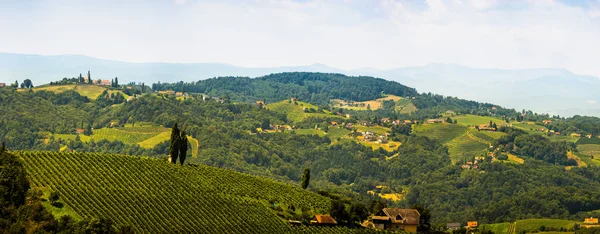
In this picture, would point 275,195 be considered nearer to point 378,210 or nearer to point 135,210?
point 378,210

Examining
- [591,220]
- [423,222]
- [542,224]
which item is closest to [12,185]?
[423,222]

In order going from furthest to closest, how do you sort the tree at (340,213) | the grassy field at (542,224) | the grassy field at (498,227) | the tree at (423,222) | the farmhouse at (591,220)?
1. the farmhouse at (591,220)
2. the grassy field at (498,227)
3. the grassy field at (542,224)
4. the tree at (423,222)
5. the tree at (340,213)

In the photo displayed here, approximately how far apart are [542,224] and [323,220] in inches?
2456

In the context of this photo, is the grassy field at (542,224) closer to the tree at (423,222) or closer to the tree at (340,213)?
the tree at (423,222)

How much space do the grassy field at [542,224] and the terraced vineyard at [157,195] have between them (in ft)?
165

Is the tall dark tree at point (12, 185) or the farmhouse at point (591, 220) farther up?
the tall dark tree at point (12, 185)

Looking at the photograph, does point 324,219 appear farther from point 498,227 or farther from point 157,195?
point 498,227

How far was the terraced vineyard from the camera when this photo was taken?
76312 millimetres

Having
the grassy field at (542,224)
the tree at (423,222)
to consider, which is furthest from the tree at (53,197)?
the grassy field at (542,224)

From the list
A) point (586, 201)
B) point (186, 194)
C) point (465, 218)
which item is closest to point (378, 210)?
point (186, 194)

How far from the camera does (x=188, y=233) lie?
76000mm

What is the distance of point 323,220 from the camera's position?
8750 centimetres

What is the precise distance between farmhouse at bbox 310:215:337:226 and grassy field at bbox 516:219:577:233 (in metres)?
53.3

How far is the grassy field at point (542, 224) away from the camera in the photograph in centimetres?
13288
